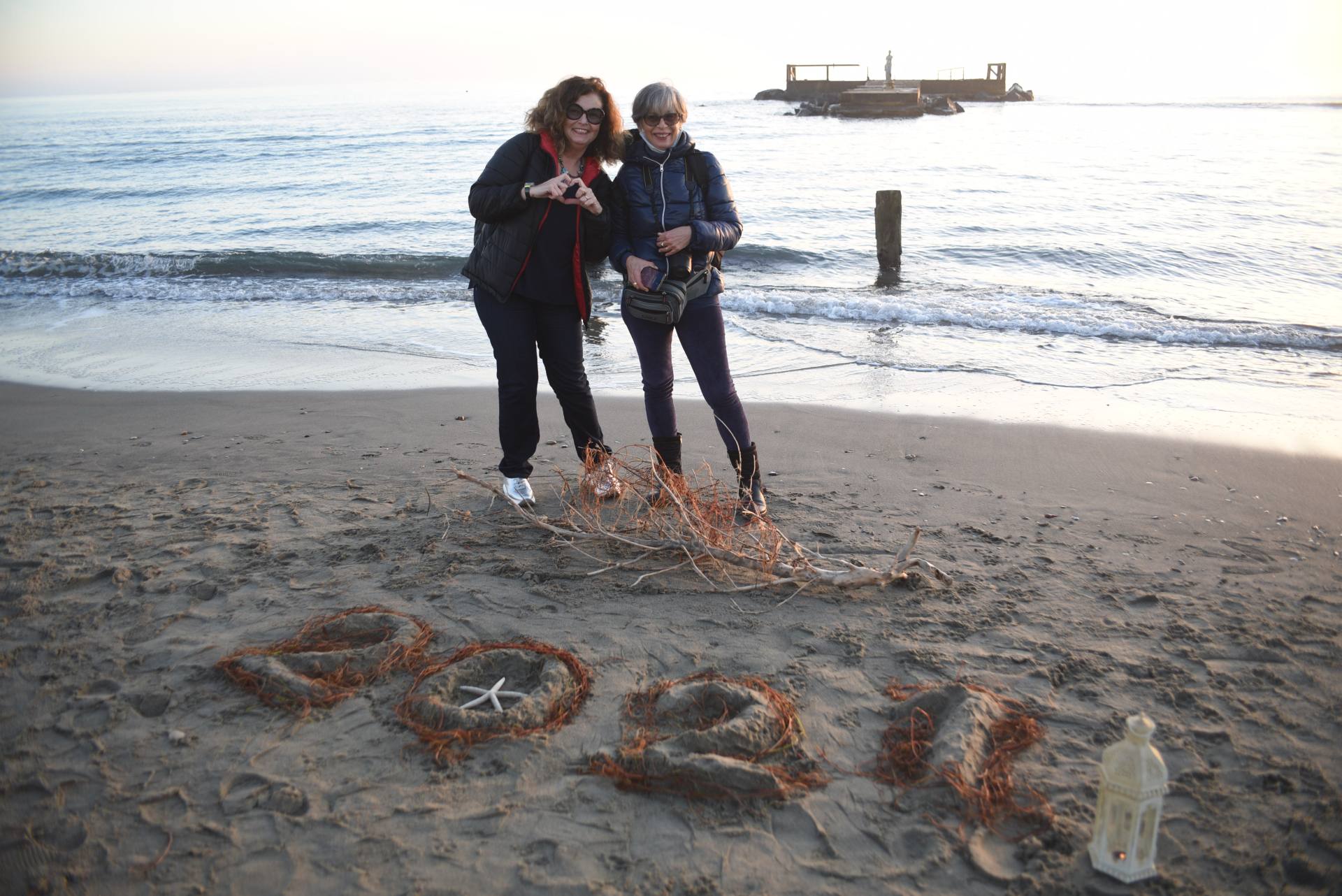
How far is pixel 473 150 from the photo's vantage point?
3134 cm

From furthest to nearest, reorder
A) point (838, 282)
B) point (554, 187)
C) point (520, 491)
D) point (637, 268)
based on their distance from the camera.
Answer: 1. point (838, 282)
2. point (520, 491)
3. point (637, 268)
4. point (554, 187)

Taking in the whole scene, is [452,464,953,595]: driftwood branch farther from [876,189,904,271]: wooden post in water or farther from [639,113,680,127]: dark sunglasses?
[876,189,904,271]: wooden post in water

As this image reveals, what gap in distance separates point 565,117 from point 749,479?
6.36 ft

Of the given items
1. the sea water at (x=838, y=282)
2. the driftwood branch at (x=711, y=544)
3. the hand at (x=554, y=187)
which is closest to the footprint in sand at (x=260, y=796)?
the driftwood branch at (x=711, y=544)

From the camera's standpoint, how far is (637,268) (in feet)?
13.3

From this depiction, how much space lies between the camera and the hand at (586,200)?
3996 millimetres

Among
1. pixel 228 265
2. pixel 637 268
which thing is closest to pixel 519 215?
pixel 637 268

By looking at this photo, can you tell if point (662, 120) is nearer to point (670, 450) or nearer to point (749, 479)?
point (670, 450)

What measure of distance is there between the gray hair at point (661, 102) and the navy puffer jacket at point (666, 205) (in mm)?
138

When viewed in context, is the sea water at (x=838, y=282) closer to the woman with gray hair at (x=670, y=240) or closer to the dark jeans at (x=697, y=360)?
the dark jeans at (x=697, y=360)

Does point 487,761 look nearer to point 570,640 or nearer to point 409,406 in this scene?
point 570,640

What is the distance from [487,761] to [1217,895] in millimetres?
2003

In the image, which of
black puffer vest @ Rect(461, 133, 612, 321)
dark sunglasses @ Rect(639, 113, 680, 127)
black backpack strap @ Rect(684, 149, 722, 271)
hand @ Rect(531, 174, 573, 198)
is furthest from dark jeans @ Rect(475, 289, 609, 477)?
dark sunglasses @ Rect(639, 113, 680, 127)

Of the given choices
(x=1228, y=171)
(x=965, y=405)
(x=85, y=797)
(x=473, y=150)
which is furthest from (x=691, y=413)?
(x=473, y=150)
